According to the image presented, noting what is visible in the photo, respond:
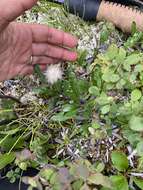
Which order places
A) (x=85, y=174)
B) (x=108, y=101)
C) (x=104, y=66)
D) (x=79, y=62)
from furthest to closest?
(x=79, y=62) → (x=104, y=66) → (x=108, y=101) → (x=85, y=174)

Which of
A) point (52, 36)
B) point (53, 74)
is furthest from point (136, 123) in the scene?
point (52, 36)

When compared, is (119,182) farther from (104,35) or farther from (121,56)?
(104,35)

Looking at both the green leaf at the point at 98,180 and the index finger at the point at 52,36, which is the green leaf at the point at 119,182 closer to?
the green leaf at the point at 98,180

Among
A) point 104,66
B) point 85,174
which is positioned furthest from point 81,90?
point 85,174

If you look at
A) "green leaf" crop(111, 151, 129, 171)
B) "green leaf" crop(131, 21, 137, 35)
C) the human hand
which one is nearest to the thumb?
the human hand

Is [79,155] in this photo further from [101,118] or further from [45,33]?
[45,33]
